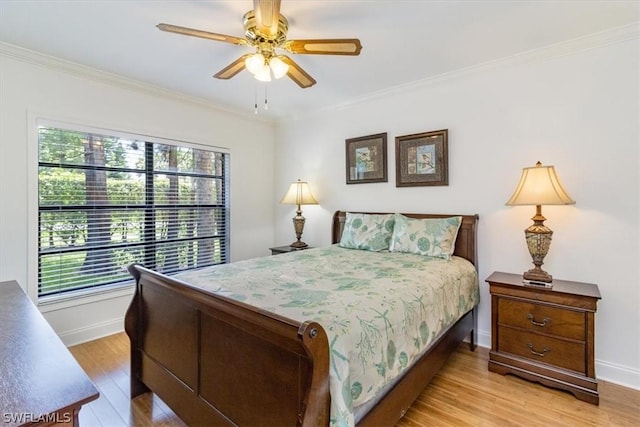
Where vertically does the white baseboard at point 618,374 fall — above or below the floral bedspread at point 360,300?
below

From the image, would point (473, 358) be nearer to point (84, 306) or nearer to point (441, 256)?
point (441, 256)

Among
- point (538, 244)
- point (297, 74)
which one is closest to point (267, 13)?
point (297, 74)

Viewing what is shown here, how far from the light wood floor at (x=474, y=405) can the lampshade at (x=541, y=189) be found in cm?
130

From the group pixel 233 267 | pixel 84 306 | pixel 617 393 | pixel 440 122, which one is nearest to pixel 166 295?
pixel 233 267

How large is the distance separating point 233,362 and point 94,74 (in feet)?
Answer: 9.90

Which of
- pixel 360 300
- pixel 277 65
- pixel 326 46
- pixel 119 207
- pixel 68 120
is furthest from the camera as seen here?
pixel 119 207

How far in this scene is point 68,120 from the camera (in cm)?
281

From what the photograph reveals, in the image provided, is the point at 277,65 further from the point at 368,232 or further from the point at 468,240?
the point at 468,240

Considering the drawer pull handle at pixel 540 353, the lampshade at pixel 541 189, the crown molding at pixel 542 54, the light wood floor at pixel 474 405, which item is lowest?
the light wood floor at pixel 474 405

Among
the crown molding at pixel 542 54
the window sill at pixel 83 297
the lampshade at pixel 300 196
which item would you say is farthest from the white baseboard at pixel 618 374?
the window sill at pixel 83 297

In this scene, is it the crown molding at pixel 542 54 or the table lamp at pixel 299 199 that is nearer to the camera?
the crown molding at pixel 542 54

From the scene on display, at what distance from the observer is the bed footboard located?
1112mm

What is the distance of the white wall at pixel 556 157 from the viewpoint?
7.38 ft

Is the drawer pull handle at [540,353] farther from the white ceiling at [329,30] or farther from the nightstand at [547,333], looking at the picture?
the white ceiling at [329,30]
